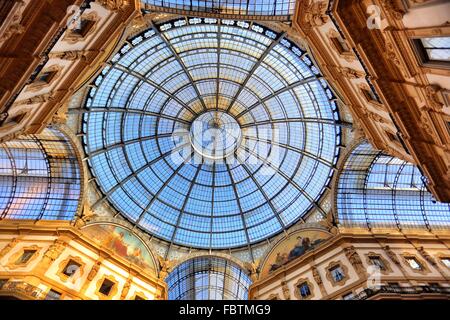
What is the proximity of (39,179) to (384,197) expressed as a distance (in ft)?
116

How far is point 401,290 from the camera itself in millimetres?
21594

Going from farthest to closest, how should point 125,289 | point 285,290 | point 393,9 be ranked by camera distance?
point 285,290 → point 125,289 → point 393,9

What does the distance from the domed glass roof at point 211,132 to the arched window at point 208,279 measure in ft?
8.34

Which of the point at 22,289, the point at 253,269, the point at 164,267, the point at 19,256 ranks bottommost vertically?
the point at 22,289

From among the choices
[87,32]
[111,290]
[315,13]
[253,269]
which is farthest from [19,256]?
[315,13]

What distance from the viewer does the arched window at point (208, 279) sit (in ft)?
119

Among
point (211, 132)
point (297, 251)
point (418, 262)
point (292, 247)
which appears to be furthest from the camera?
point (211, 132)

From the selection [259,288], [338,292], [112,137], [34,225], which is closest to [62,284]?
[34,225]

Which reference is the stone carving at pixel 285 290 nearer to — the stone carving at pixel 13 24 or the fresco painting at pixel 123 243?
the fresco painting at pixel 123 243

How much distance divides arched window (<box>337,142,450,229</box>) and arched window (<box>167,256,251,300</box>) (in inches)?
552

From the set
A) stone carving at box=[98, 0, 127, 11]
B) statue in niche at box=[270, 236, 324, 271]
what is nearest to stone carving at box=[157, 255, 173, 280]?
statue in niche at box=[270, 236, 324, 271]

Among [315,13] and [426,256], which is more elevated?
[315,13]

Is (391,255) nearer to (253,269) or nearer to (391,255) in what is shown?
(391,255)
